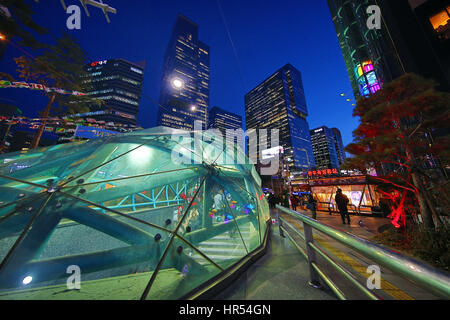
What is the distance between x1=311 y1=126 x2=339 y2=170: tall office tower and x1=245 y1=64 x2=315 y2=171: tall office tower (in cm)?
790

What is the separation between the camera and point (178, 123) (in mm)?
81625

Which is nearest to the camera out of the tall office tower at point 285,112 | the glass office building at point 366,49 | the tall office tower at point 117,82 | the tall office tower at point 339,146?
the glass office building at point 366,49

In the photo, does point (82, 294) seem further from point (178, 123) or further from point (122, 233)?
point (178, 123)

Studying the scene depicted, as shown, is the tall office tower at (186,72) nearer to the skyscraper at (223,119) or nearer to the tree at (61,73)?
the skyscraper at (223,119)

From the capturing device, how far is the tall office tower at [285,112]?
306 ft

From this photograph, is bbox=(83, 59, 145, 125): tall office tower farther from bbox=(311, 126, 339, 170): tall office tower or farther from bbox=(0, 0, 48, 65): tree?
bbox=(311, 126, 339, 170): tall office tower

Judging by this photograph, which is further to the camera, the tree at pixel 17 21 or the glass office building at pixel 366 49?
the glass office building at pixel 366 49

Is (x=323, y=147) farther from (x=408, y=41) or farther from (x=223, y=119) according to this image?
(x=408, y=41)

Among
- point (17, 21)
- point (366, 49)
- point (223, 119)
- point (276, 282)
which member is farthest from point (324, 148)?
point (17, 21)

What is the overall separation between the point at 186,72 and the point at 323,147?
350 feet

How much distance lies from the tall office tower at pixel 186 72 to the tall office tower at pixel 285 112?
4111 cm

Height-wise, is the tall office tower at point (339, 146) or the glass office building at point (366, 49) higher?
the tall office tower at point (339, 146)

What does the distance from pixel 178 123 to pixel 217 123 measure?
4079 cm

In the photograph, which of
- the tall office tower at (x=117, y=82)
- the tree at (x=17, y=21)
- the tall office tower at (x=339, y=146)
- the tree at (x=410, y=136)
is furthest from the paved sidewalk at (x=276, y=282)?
the tall office tower at (x=339, y=146)
